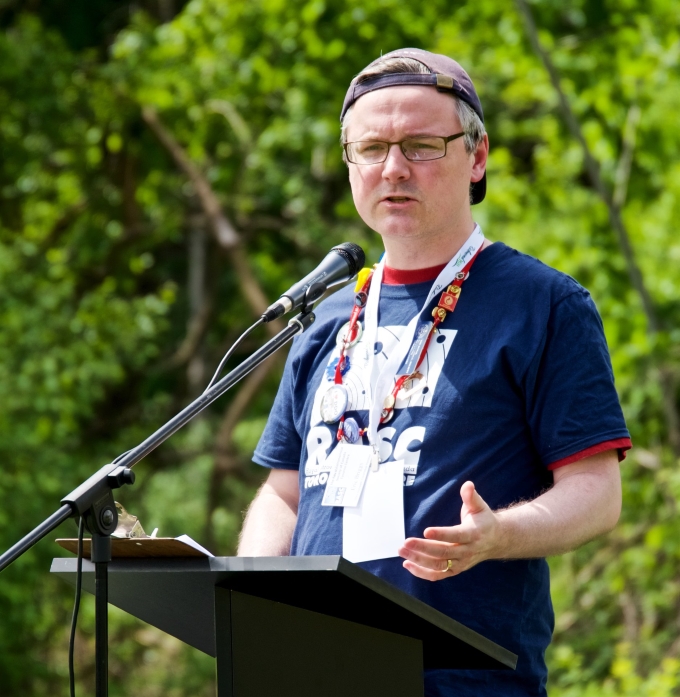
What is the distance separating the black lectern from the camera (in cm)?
162

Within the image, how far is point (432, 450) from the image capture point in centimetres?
214

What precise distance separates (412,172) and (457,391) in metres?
0.47

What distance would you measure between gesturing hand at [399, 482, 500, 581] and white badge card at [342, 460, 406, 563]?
371mm

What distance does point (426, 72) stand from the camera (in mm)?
2326

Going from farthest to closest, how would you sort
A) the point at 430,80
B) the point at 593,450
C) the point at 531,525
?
the point at 430,80 < the point at 593,450 < the point at 531,525

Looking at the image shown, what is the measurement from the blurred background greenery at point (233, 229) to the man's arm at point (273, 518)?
3.34 meters

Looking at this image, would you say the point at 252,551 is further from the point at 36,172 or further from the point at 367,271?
the point at 36,172

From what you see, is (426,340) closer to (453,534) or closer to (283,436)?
(283,436)

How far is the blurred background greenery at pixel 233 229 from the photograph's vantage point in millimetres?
6250

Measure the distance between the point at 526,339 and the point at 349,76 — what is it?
207 inches

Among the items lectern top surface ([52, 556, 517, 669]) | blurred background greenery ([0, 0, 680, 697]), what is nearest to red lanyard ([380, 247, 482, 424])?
lectern top surface ([52, 556, 517, 669])

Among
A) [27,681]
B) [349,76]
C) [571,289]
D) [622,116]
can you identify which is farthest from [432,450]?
[27,681]

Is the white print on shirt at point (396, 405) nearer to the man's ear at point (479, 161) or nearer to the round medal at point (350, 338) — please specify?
the round medal at point (350, 338)

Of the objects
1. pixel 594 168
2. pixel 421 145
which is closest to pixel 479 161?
pixel 421 145
